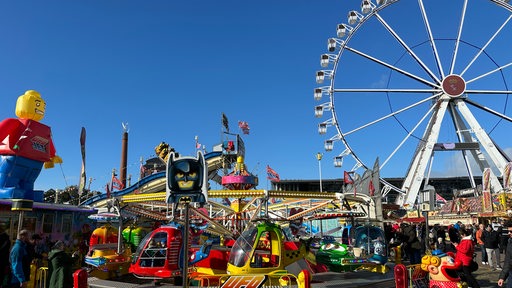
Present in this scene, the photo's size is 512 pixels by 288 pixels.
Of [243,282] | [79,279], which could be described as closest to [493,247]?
[243,282]

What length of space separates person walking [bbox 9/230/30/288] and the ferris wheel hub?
31.4m

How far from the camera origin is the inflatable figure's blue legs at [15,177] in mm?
10156

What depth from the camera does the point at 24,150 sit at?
10547 millimetres

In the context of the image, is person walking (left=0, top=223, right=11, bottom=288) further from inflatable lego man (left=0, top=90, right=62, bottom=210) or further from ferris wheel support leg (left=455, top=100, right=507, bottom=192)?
ferris wheel support leg (left=455, top=100, right=507, bottom=192)

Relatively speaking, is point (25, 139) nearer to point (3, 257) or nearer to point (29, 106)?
point (29, 106)

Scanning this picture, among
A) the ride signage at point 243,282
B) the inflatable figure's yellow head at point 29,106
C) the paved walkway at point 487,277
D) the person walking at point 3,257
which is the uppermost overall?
the inflatable figure's yellow head at point 29,106

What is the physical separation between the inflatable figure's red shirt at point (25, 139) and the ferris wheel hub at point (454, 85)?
96.5 ft

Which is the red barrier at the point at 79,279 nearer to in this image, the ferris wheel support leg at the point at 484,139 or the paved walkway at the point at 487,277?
the paved walkway at the point at 487,277

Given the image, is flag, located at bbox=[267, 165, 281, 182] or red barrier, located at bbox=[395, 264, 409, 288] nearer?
red barrier, located at bbox=[395, 264, 409, 288]

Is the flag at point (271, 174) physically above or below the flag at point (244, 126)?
below

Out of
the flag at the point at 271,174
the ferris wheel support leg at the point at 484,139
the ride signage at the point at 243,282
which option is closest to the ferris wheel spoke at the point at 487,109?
the ferris wheel support leg at the point at 484,139

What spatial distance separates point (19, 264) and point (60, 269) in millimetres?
849

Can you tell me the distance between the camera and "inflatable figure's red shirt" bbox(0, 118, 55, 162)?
33.9 feet

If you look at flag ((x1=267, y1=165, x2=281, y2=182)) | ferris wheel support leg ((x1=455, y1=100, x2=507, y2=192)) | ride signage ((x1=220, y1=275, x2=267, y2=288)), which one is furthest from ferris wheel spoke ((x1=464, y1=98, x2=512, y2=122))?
ride signage ((x1=220, y1=275, x2=267, y2=288))
